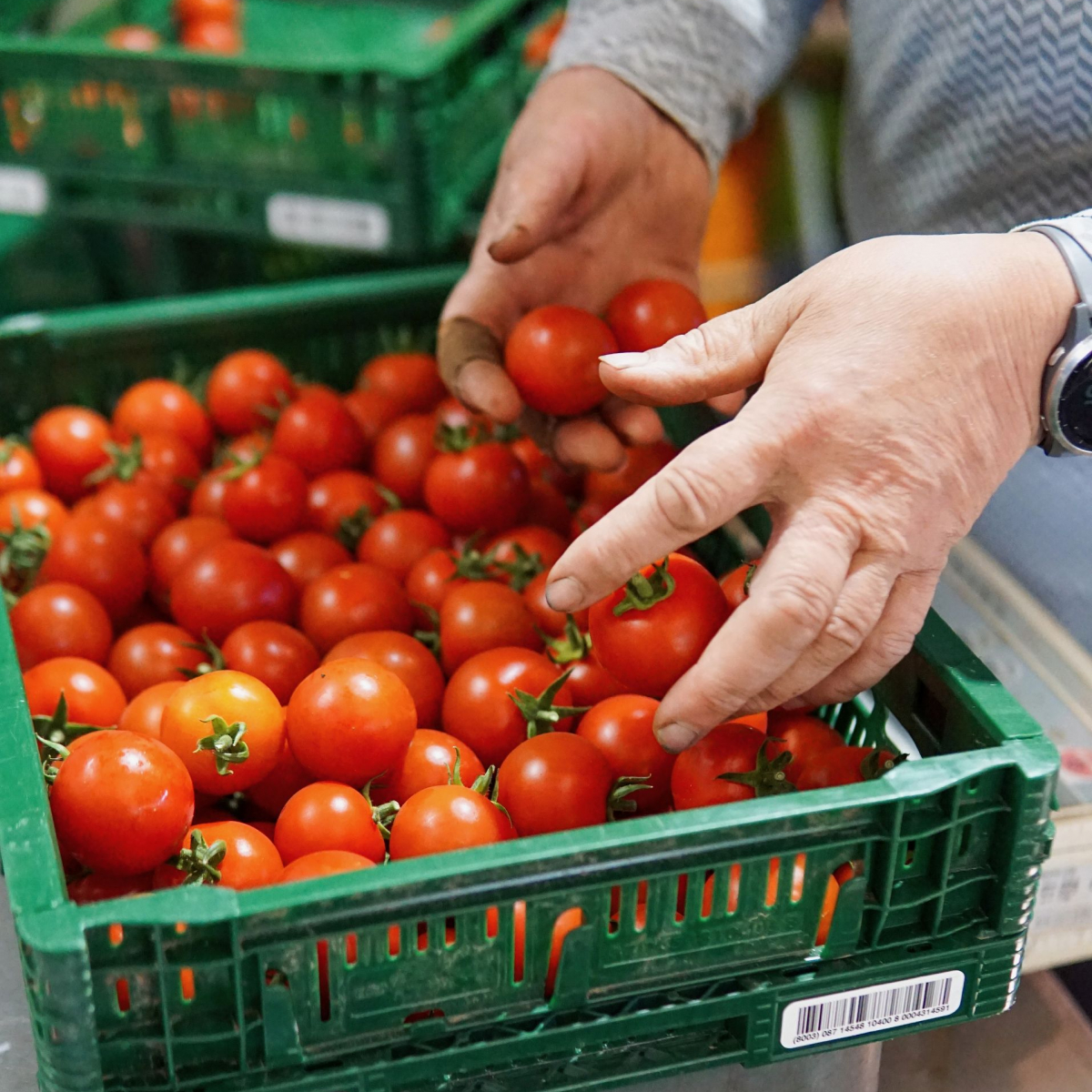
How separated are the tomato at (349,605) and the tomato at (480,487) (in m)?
0.15

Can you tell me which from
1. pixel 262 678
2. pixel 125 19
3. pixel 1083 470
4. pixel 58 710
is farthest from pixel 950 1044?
pixel 125 19

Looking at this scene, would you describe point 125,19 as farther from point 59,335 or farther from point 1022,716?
point 1022,716

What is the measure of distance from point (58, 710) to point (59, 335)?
796 mm

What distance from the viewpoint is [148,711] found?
4.13ft

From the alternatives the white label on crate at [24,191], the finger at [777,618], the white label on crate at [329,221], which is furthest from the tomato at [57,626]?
the white label on crate at [24,191]

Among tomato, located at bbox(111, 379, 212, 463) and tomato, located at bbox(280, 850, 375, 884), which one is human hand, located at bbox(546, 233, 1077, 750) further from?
tomato, located at bbox(111, 379, 212, 463)

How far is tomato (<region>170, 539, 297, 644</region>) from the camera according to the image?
4.75 feet

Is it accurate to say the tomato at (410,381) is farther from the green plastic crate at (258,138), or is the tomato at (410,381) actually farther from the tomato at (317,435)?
the green plastic crate at (258,138)

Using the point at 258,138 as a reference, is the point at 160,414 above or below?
below

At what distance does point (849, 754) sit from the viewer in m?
1.12

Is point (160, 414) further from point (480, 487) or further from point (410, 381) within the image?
point (480, 487)

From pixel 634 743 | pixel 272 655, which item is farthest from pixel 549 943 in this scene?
pixel 272 655

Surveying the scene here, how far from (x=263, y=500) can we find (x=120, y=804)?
2.22 ft

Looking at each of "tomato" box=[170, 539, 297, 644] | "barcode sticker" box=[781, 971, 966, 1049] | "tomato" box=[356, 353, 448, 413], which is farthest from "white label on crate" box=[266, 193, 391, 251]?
"barcode sticker" box=[781, 971, 966, 1049]
